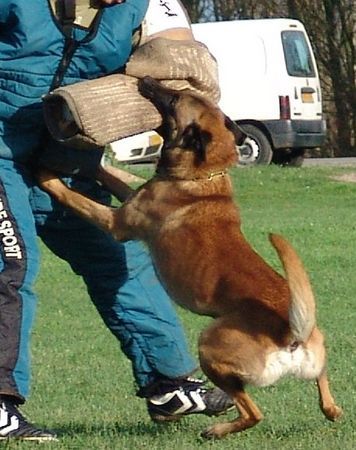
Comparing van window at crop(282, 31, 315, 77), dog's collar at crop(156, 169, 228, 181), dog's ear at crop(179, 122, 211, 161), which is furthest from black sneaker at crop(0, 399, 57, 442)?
van window at crop(282, 31, 315, 77)

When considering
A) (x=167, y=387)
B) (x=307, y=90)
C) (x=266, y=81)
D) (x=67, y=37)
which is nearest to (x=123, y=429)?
(x=167, y=387)

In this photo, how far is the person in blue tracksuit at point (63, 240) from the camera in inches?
209

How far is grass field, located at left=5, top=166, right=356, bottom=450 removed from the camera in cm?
541

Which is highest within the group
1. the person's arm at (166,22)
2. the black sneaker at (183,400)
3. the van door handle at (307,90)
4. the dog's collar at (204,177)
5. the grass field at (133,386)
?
the person's arm at (166,22)

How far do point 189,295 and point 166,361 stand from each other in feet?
1.85

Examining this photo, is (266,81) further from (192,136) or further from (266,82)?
(192,136)

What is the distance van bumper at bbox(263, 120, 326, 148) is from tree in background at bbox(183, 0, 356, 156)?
510 inches

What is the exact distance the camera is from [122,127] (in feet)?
18.3

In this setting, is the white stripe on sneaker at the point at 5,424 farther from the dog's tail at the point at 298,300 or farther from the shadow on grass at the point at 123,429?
the dog's tail at the point at 298,300

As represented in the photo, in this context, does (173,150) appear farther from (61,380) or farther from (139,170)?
(139,170)

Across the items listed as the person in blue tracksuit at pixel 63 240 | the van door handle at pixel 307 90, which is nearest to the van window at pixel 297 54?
the van door handle at pixel 307 90

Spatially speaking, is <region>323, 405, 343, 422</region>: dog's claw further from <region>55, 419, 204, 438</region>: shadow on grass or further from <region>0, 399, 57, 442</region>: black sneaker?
<region>0, 399, 57, 442</region>: black sneaker

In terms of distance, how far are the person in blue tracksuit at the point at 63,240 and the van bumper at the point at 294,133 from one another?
1759 cm

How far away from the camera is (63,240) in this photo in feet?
19.0
